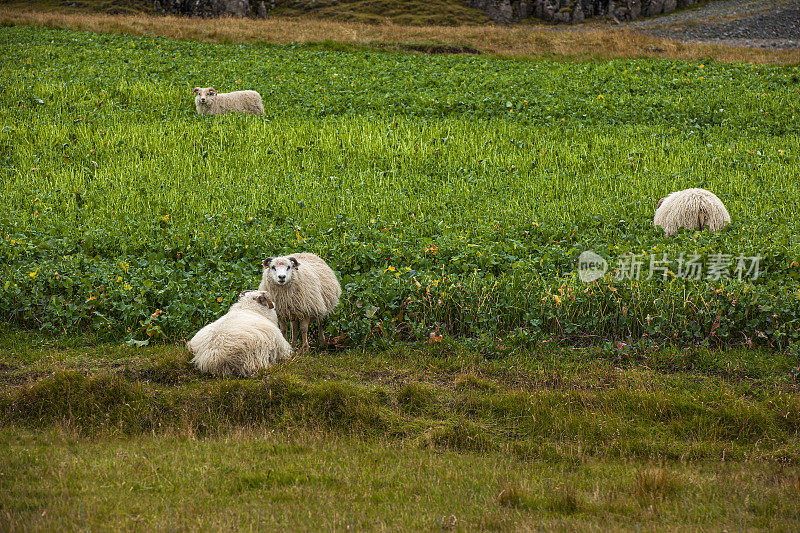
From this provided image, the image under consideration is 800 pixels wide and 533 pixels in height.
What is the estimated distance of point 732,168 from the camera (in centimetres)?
1741

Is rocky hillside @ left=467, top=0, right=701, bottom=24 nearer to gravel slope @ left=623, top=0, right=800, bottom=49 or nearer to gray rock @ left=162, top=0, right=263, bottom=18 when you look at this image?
gravel slope @ left=623, top=0, right=800, bottom=49

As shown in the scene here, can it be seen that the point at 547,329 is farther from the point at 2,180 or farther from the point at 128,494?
the point at 2,180

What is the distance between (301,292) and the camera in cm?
980

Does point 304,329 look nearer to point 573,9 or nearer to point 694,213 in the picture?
point 694,213

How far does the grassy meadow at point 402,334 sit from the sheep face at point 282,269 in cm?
115

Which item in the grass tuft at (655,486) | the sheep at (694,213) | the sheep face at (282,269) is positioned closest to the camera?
the grass tuft at (655,486)

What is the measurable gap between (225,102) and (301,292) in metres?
14.9

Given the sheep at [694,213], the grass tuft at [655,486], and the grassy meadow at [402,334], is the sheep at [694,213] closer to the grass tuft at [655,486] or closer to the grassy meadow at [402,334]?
the grassy meadow at [402,334]

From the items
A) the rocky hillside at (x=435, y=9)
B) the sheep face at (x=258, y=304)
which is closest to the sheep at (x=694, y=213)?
the sheep face at (x=258, y=304)

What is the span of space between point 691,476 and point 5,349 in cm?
909

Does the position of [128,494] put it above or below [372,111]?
below

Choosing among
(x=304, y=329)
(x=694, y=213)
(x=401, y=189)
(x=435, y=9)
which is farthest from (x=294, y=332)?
(x=435, y=9)

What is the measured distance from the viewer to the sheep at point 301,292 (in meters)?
9.64

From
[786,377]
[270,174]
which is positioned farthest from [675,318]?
[270,174]
